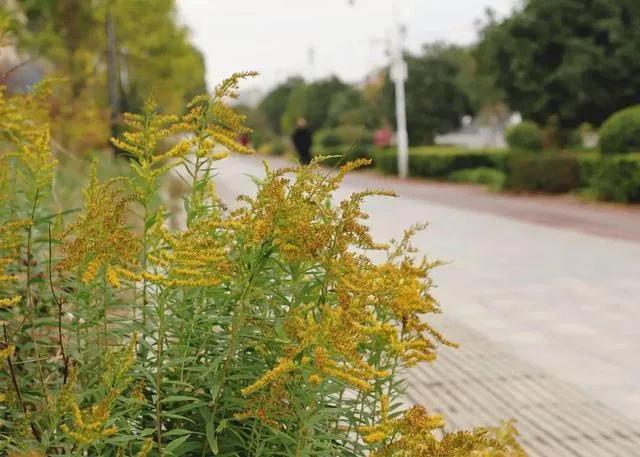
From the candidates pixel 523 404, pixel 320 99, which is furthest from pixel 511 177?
pixel 320 99

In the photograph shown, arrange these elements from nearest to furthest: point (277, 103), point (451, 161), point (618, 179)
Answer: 1. point (618, 179)
2. point (451, 161)
3. point (277, 103)

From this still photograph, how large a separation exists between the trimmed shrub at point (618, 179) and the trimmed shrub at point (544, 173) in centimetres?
191

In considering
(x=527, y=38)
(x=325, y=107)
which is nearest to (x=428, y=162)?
(x=527, y=38)

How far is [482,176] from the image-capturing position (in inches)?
1082

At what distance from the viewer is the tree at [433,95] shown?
47.6 m

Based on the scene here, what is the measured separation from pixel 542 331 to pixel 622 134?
44.0 feet

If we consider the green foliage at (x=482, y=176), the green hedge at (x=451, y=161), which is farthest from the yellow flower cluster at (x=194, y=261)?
the green hedge at (x=451, y=161)

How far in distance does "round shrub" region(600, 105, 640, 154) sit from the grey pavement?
4.30 m

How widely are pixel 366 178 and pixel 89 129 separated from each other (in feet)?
69.8

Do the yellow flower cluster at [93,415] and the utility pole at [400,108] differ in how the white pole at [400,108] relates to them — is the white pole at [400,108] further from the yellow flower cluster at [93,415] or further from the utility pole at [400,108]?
the yellow flower cluster at [93,415]

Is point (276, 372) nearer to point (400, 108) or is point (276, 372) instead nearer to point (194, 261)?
point (194, 261)

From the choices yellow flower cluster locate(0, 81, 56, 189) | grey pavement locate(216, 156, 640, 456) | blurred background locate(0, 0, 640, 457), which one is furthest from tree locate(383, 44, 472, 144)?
yellow flower cluster locate(0, 81, 56, 189)

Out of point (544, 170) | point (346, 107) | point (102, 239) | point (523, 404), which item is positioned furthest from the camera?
point (346, 107)

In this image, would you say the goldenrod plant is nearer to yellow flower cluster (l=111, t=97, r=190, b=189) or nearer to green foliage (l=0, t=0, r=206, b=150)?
yellow flower cluster (l=111, t=97, r=190, b=189)
